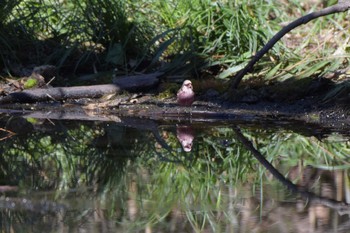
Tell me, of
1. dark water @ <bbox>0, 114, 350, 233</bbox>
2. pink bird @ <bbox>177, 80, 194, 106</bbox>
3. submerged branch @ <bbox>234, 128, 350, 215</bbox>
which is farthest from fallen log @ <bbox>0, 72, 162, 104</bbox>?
submerged branch @ <bbox>234, 128, 350, 215</bbox>

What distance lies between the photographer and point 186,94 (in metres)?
7.03

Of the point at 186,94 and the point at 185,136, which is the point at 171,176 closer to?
the point at 185,136

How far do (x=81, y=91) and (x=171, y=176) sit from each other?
3.11 metres

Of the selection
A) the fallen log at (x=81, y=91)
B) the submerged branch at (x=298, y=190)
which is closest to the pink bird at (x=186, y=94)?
the fallen log at (x=81, y=91)

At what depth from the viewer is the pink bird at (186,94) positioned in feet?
23.1

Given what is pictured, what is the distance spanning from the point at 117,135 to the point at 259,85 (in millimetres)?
2099

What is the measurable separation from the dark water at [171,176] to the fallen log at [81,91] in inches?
32.2

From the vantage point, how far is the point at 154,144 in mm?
5555

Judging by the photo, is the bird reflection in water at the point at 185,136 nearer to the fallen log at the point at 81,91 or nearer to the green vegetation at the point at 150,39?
the fallen log at the point at 81,91

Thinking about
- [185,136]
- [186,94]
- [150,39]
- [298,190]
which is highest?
[150,39]

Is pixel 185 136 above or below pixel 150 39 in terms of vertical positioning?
below

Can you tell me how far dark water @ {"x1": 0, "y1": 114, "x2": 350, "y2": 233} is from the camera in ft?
11.7

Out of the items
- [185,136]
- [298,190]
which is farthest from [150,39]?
[298,190]

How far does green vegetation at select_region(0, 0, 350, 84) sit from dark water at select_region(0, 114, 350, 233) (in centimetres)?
167
